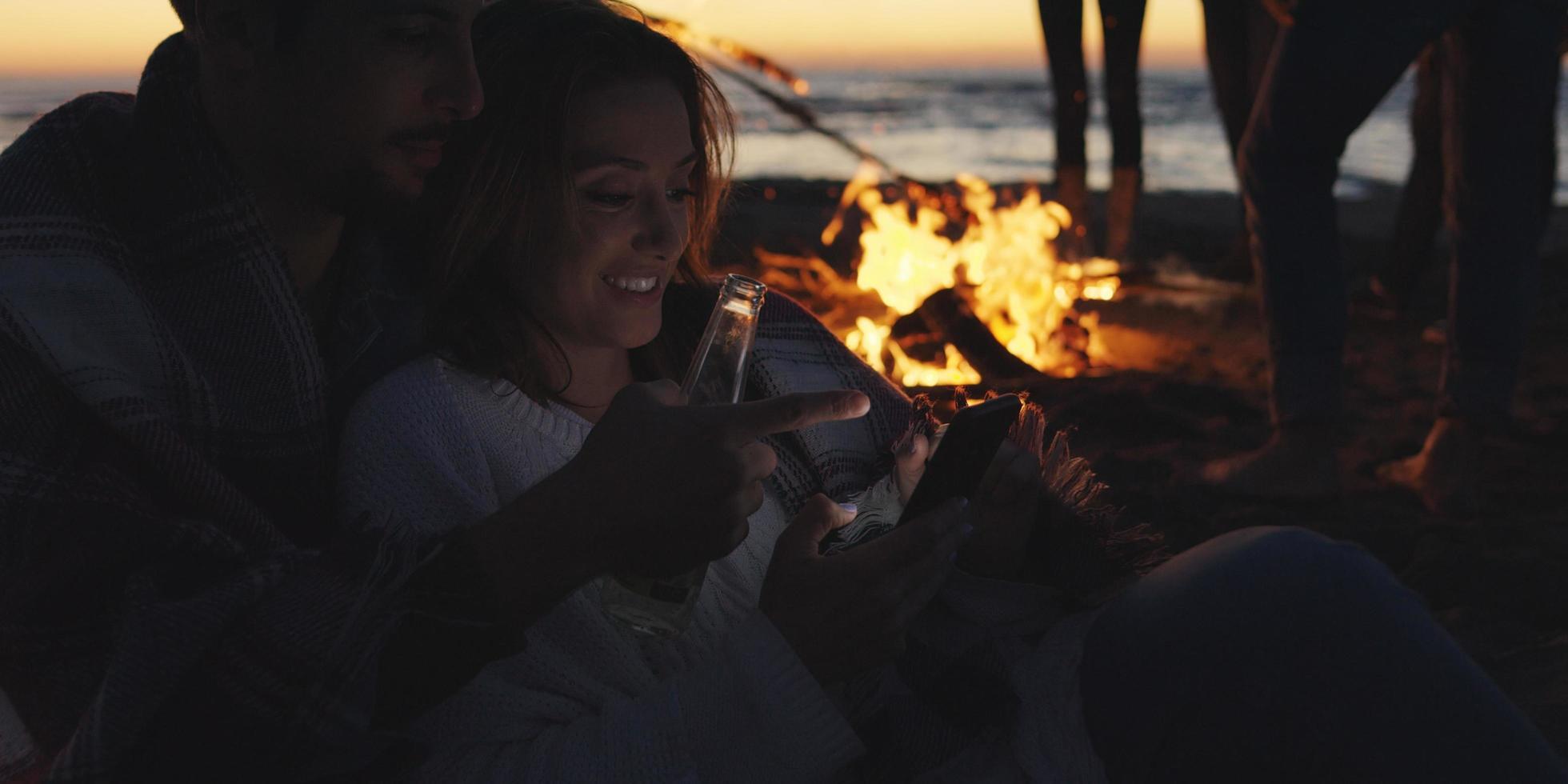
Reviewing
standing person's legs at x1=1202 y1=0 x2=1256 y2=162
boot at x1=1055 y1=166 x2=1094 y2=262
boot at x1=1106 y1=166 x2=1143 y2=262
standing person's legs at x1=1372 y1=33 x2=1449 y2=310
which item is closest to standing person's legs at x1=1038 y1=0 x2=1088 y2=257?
boot at x1=1055 y1=166 x2=1094 y2=262

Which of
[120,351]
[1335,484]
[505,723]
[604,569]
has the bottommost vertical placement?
[1335,484]

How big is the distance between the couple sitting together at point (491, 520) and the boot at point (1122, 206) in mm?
5424

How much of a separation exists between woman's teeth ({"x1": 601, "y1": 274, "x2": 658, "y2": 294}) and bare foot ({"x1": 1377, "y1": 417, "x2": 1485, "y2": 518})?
2.77 meters

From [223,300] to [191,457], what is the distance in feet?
0.89

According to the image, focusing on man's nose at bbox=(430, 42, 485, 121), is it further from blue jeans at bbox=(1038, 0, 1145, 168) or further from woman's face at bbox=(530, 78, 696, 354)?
blue jeans at bbox=(1038, 0, 1145, 168)

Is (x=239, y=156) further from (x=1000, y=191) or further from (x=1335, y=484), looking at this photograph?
(x=1000, y=191)

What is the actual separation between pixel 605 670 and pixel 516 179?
2.76ft

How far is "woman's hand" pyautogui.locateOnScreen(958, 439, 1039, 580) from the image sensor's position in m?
1.77

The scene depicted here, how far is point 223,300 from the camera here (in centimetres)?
154

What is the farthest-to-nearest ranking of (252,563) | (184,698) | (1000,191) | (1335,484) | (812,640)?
(1000,191) < (1335,484) < (812,640) < (252,563) < (184,698)

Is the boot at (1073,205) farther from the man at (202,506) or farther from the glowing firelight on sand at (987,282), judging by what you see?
the man at (202,506)

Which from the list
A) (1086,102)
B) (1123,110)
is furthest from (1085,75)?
(1123,110)

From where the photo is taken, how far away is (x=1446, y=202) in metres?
3.49

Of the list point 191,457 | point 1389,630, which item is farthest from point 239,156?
point 1389,630
